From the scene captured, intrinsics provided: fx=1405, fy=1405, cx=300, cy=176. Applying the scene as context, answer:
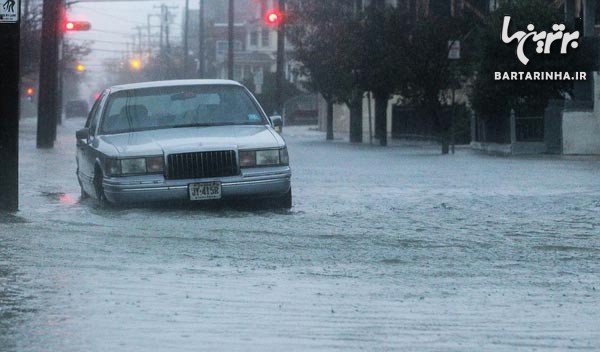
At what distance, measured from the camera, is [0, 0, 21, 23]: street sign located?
14898mm

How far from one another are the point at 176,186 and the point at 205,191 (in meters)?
0.32

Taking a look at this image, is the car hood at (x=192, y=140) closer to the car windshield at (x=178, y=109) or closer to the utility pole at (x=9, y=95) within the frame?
the car windshield at (x=178, y=109)

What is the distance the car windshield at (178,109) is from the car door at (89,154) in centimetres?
36

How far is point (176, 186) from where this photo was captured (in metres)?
15.3

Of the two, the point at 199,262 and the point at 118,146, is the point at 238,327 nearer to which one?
the point at 199,262

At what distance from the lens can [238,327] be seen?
803cm

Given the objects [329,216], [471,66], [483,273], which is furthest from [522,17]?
[483,273]

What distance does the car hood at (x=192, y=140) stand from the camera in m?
15.5

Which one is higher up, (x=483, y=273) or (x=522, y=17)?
(x=522, y=17)

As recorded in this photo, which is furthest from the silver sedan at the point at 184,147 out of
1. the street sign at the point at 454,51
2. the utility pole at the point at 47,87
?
the utility pole at the point at 47,87

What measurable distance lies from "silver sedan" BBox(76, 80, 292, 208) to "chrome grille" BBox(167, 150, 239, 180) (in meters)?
0.01

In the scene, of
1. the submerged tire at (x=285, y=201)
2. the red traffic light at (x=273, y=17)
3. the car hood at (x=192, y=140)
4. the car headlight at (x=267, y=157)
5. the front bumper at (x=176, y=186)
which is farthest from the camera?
the red traffic light at (x=273, y=17)

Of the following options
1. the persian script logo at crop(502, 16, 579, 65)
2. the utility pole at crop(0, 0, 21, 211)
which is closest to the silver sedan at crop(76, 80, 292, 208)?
the utility pole at crop(0, 0, 21, 211)

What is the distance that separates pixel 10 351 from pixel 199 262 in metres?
4.05
